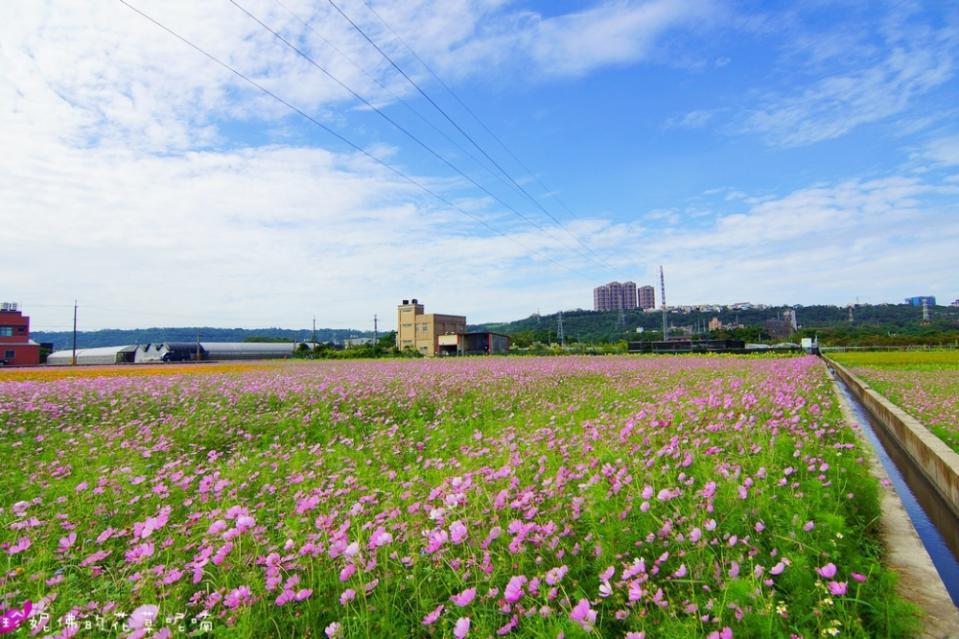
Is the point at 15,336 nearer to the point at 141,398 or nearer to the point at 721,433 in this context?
the point at 141,398

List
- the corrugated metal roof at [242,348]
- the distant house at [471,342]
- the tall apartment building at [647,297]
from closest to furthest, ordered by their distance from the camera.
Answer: the distant house at [471,342] → the corrugated metal roof at [242,348] → the tall apartment building at [647,297]

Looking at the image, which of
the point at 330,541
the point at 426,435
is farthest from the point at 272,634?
the point at 426,435

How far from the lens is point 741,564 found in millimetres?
2398

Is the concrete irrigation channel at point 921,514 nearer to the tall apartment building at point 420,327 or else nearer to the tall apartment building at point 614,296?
the tall apartment building at point 420,327

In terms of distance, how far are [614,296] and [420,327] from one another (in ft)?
327

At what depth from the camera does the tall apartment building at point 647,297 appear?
15440cm

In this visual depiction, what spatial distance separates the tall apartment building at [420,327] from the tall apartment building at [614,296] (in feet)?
294

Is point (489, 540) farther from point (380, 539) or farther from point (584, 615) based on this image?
point (584, 615)

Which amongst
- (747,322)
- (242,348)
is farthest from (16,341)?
(747,322)

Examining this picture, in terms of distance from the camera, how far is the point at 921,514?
5.01 meters

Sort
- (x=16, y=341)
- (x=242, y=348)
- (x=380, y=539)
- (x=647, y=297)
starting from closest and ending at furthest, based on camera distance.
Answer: (x=380, y=539), (x=16, y=341), (x=242, y=348), (x=647, y=297)

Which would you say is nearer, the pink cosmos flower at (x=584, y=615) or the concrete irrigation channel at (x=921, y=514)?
the pink cosmos flower at (x=584, y=615)

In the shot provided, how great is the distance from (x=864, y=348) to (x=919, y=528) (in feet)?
169

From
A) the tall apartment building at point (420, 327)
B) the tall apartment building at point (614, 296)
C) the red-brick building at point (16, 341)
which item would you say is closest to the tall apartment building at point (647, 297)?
the tall apartment building at point (614, 296)
